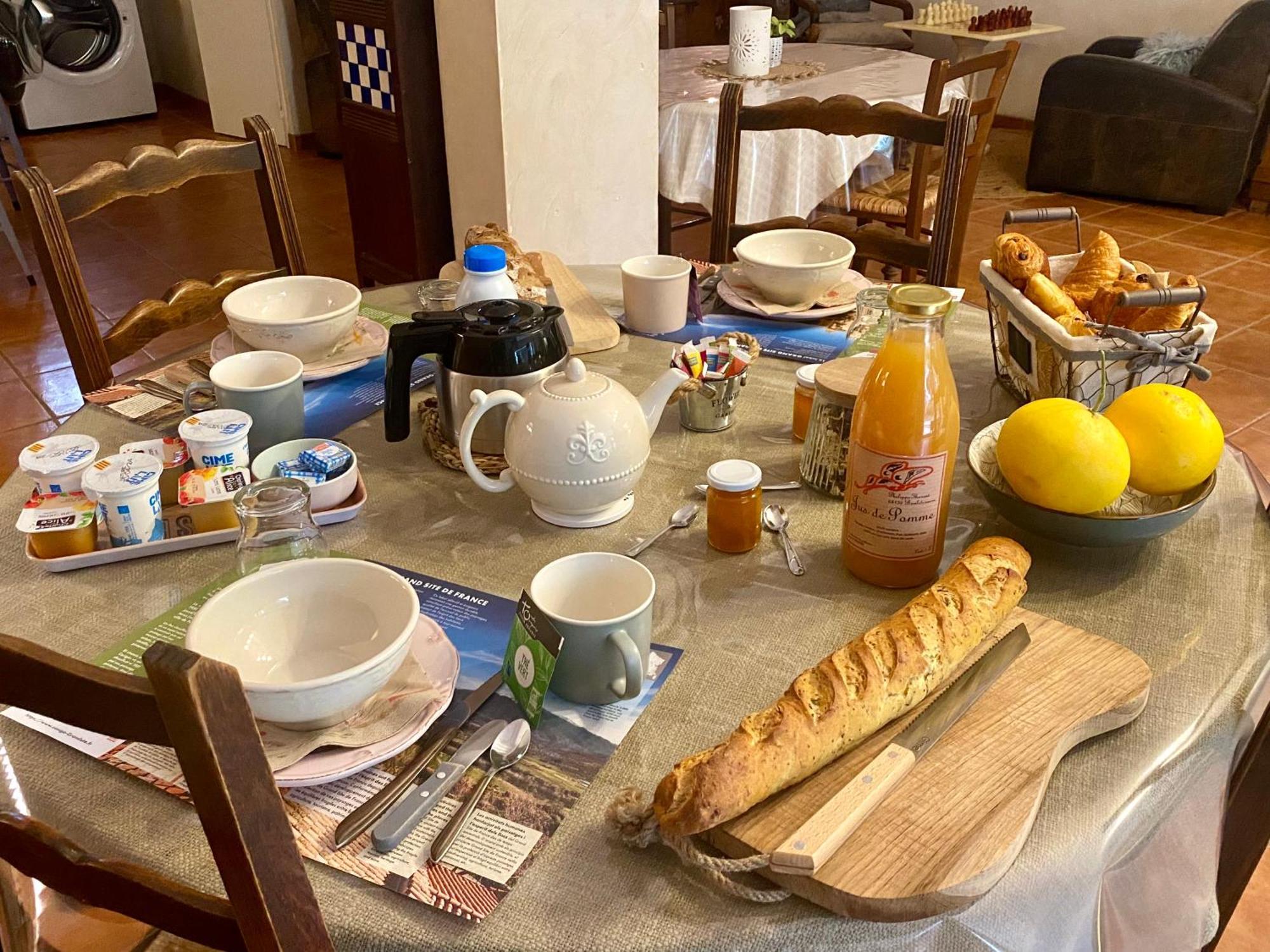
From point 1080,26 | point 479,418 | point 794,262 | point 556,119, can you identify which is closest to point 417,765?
point 479,418

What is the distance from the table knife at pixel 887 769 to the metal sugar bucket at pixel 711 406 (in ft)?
1.49

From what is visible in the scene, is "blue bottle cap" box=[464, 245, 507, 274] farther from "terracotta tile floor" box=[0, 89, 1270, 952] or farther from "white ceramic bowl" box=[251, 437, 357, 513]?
"terracotta tile floor" box=[0, 89, 1270, 952]

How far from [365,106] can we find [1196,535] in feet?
8.07

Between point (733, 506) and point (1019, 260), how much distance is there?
1.50 ft

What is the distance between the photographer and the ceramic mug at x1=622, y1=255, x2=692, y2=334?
1384 millimetres

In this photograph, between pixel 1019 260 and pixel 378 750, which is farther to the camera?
pixel 1019 260

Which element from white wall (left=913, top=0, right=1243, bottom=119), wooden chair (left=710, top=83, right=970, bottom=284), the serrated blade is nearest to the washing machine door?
white wall (left=913, top=0, right=1243, bottom=119)

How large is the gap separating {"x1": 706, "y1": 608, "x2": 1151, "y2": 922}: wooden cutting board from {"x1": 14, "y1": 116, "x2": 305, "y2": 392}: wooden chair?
112 cm

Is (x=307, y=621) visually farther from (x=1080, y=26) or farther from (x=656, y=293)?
(x=1080, y=26)

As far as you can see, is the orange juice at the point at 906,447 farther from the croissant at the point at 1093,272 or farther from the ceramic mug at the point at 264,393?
the ceramic mug at the point at 264,393

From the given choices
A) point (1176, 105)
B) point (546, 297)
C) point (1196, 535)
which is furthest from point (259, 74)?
point (1196, 535)

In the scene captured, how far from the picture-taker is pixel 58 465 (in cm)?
97

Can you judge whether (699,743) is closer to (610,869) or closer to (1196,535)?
(610,869)

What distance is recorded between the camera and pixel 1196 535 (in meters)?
0.97
